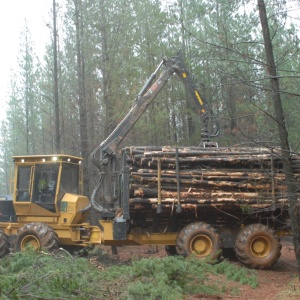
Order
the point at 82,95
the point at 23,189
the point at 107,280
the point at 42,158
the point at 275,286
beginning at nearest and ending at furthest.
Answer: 1. the point at 107,280
2. the point at 275,286
3. the point at 42,158
4. the point at 23,189
5. the point at 82,95

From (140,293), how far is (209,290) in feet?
5.96

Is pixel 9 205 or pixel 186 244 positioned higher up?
pixel 9 205

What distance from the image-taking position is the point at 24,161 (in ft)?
42.8

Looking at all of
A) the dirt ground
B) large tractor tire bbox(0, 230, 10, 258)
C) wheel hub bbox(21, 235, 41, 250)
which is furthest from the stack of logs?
large tractor tire bbox(0, 230, 10, 258)

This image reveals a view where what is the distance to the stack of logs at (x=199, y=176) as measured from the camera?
1114 cm

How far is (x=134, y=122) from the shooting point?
43.1ft

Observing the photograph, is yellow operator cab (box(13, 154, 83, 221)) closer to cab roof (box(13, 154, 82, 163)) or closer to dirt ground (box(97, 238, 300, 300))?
cab roof (box(13, 154, 82, 163))

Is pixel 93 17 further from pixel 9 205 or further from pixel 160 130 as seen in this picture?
pixel 9 205

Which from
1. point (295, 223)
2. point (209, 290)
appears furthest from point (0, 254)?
point (295, 223)

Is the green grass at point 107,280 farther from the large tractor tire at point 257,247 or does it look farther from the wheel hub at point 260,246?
the wheel hub at point 260,246

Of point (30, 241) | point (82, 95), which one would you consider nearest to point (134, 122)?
point (30, 241)

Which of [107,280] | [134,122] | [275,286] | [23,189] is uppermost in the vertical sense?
[134,122]

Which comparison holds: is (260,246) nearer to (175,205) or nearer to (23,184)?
(175,205)

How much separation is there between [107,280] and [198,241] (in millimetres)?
4267
